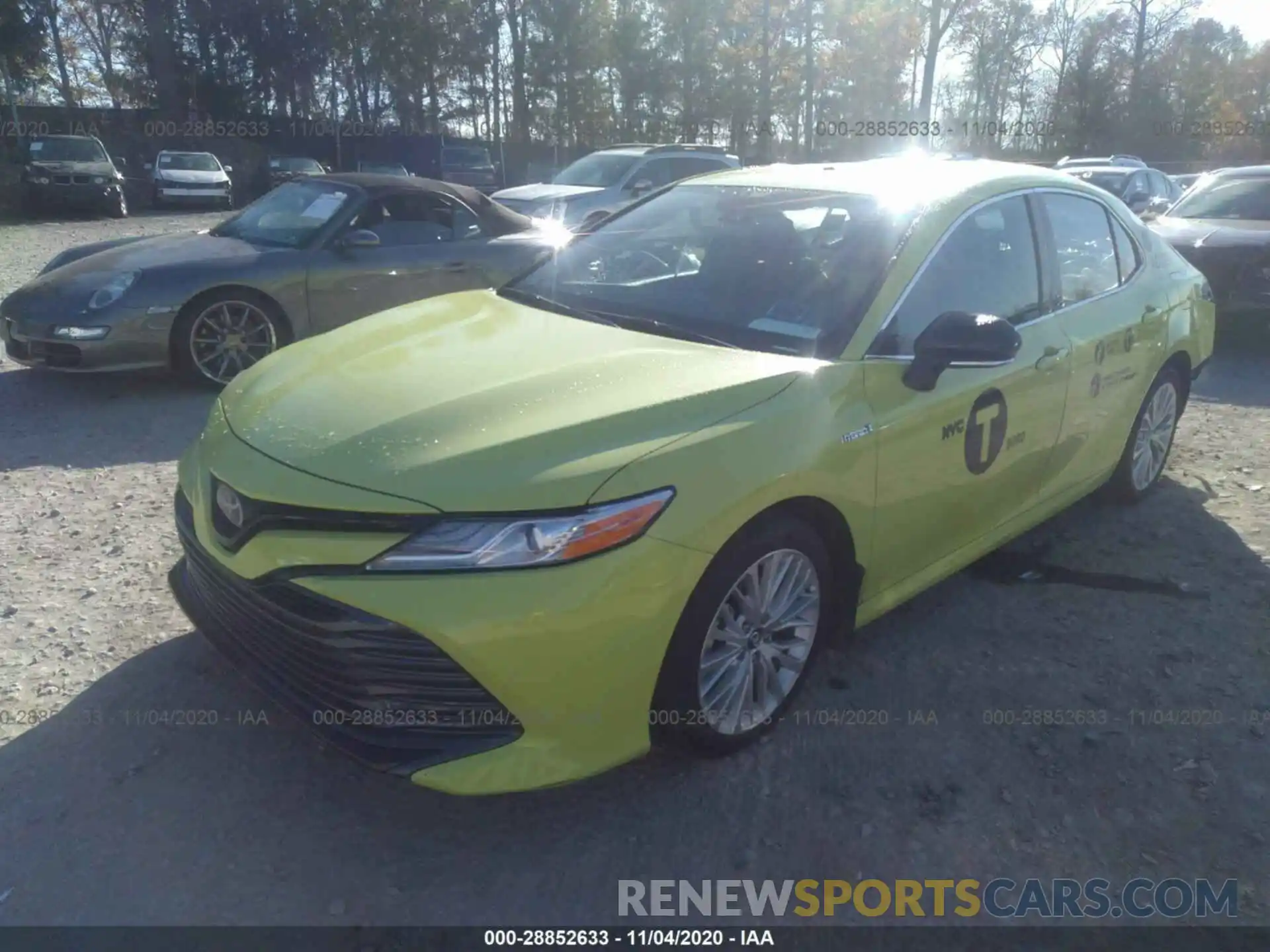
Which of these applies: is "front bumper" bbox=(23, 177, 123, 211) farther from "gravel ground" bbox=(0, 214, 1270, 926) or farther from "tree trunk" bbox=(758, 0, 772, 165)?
"gravel ground" bbox=(0, 214, 1270, 926)

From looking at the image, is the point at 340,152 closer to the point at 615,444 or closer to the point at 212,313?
the point at 212,313

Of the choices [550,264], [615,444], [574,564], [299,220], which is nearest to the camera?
[574,564]

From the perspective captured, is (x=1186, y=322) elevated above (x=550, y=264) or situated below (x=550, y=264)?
below

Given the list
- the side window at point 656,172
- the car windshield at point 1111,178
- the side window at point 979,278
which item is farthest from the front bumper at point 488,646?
the car windshield at point 1111,178

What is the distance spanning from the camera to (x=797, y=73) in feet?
150

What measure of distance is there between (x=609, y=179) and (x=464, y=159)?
1871 centimetres

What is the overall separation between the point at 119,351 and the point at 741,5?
144ft

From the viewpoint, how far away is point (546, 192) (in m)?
14.5

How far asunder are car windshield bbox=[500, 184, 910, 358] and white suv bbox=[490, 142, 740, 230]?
930cm

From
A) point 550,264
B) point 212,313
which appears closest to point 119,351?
point 212,313

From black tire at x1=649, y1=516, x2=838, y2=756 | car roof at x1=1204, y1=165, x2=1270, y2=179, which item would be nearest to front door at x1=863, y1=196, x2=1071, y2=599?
black tire at x1=649, y1=516, x2=838, y2=756

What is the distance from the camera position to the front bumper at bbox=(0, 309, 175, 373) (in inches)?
245

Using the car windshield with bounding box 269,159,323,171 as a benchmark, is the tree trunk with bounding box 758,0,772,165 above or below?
above

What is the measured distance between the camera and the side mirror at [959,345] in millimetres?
3076
